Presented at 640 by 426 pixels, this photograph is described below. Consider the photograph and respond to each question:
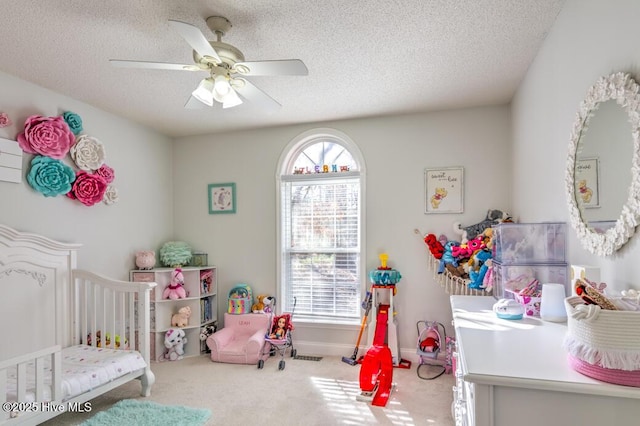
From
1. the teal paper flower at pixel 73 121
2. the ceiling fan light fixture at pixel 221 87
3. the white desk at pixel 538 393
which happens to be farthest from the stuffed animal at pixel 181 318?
the white desk at pixel 538 393

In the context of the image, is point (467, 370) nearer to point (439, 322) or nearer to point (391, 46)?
point (391, 46)

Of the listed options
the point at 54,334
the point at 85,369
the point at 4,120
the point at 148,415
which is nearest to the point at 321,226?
the point at 148,415

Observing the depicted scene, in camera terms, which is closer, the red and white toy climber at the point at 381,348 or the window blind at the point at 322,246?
the red and white toy climber at the point at 381,348

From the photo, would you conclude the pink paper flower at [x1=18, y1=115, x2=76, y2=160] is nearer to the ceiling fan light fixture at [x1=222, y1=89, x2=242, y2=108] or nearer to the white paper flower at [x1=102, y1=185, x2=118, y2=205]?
the white paper flower at [x1=102, y1=185, x2=118, y2=205]

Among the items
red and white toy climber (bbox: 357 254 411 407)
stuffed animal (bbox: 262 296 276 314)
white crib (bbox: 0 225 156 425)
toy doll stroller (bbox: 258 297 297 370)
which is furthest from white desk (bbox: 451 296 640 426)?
stuffed animal (bbox: 262 296 276 314)

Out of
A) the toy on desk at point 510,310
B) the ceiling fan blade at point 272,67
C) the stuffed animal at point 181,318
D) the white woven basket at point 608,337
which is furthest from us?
the stuffed animal at point 181,318

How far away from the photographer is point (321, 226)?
3752mm

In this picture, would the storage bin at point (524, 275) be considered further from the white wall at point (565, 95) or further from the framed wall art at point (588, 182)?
the framed wall art at point (588, 182)

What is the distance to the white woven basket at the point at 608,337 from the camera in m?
0.88

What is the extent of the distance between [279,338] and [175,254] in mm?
1409

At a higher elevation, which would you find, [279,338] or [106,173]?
[106,173]

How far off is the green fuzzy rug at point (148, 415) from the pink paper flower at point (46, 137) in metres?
1.90

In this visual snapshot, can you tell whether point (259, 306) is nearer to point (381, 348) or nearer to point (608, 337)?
point (381, 348)

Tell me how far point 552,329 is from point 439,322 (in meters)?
1.95
